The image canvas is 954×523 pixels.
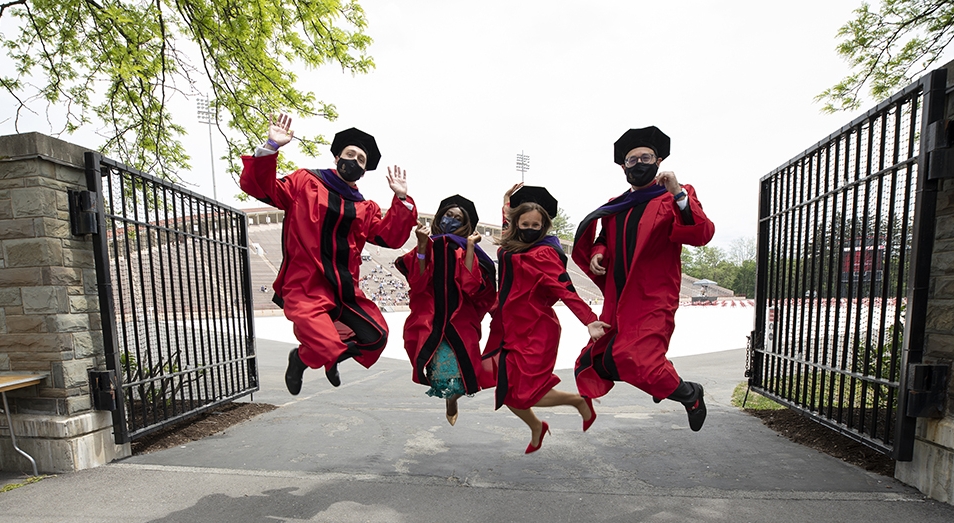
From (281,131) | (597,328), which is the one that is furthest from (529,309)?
(281,131)

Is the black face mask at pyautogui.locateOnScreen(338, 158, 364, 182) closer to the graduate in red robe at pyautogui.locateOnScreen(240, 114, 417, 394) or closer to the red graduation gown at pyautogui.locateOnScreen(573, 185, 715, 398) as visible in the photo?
the graduate in red robe at pyautogui.locateOnScreen(240, 114, 417, 394)

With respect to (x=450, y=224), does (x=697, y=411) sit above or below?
below

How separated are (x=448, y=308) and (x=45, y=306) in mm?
3405

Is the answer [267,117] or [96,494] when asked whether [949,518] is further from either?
[267,117]

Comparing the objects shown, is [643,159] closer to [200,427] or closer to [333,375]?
[333,375]

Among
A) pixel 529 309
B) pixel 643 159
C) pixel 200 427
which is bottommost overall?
pixel 200 427

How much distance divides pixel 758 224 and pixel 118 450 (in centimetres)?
715

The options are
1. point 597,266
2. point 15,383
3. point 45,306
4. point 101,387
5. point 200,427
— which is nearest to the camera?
point 597,266

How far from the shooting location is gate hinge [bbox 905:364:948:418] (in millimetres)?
3467

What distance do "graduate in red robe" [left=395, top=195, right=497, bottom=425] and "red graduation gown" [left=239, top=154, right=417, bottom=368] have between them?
238mm

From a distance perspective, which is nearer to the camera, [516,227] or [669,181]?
[669,181]

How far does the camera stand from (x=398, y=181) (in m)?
3.61

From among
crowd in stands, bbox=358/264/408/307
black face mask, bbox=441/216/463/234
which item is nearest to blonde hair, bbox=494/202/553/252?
black face mask, bbox=441/216/463/234

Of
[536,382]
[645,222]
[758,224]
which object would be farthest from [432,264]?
[758,224]
